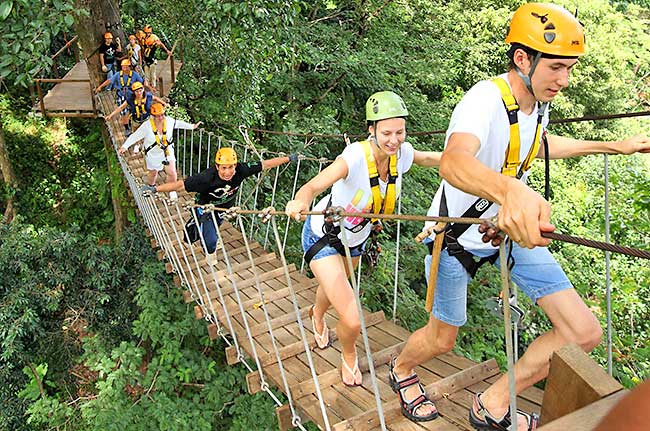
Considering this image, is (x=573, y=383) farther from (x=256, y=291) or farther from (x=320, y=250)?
(x=256, y=291)

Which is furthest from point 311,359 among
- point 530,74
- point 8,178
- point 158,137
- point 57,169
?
point 57,169

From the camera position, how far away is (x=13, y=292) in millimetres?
5066

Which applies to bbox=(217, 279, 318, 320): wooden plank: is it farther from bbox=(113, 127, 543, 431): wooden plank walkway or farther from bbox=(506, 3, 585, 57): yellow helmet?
bbox=(506, 3, 585, 57): yellow helmet

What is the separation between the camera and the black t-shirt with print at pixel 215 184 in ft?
9.05

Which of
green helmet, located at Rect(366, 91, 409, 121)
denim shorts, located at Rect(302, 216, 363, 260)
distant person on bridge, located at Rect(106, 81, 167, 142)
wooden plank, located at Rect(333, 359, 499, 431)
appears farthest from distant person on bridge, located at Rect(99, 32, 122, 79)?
wooden plank, located at Rect(333, 359, 499, 431)

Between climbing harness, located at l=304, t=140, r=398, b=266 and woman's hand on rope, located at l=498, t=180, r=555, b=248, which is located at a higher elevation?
woman's hand on rope, located at l=498, t=180, r=555, b=248

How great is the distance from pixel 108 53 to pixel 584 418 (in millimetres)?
5644

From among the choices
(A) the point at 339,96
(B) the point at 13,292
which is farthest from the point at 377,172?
(A) the point at 339,96

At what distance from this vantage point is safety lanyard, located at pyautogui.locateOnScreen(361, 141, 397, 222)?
1601 mm

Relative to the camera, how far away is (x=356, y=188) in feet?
5.32

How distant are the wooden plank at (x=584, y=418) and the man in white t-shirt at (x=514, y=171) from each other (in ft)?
1.17

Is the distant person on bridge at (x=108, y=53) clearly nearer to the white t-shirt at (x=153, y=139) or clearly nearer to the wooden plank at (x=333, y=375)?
the white t-shirt at (x=153, y=139)

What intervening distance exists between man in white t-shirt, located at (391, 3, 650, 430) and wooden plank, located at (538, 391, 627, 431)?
14.1 inches

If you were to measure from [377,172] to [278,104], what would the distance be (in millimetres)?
4800
